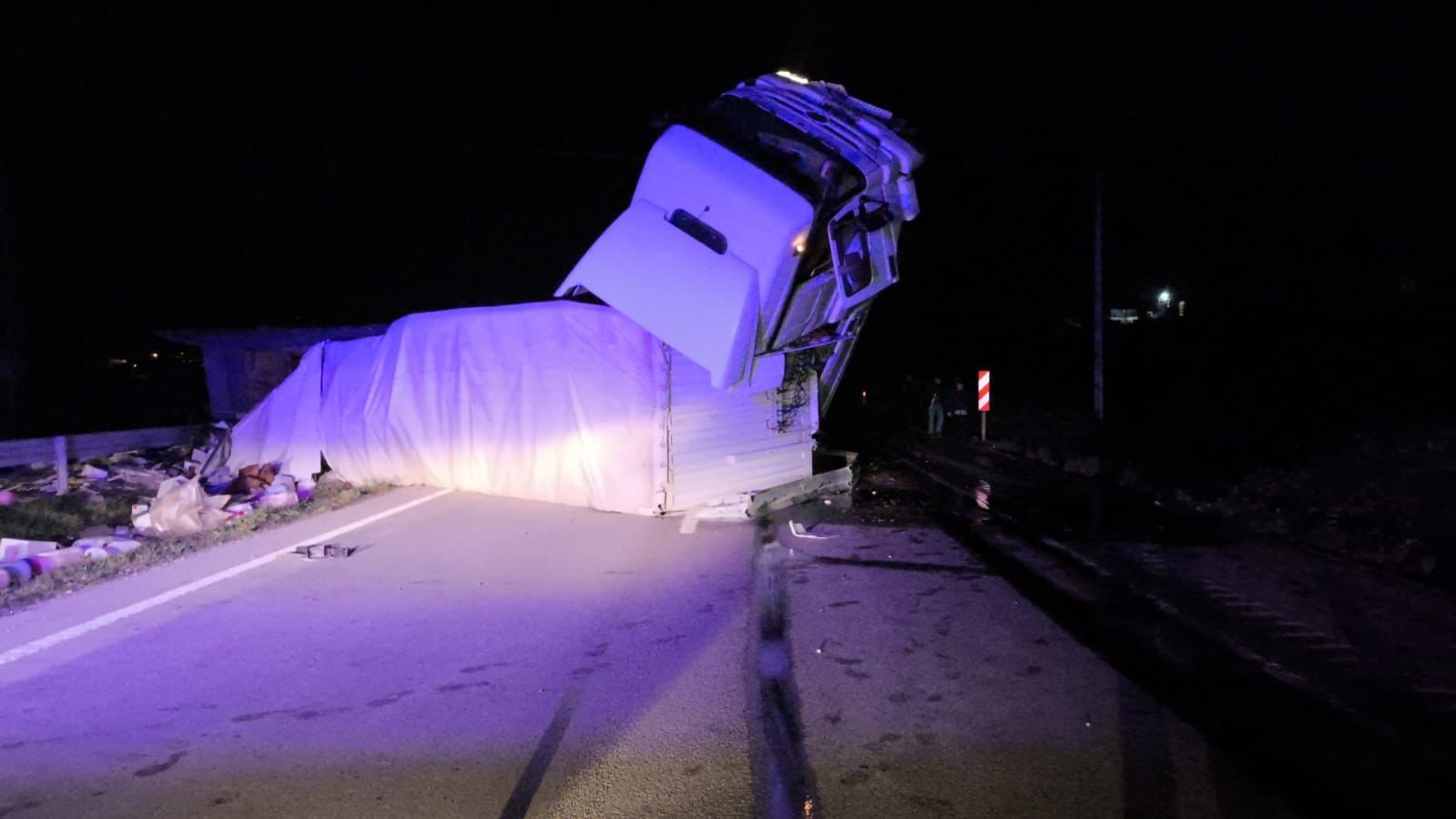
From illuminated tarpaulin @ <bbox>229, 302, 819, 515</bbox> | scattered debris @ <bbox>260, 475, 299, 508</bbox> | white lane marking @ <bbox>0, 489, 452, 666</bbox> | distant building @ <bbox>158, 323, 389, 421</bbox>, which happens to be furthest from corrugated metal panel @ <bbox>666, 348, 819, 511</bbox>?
distant building @ <bbox>158, 323, 389, 421</bbox>

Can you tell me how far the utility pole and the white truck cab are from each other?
9.23m

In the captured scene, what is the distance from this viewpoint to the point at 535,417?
30.1 feet

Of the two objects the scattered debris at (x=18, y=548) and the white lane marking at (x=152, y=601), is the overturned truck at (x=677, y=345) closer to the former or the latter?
the white lane marking at (x=152, y=601)

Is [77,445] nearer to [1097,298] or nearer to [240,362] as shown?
[240,362]

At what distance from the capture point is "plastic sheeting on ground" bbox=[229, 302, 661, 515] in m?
8.48

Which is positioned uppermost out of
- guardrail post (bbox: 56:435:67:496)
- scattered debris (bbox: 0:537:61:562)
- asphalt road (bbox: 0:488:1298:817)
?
guardrail post (bbox: 56:435:67:496)

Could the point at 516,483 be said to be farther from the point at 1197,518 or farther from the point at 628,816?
the point at 1197,518

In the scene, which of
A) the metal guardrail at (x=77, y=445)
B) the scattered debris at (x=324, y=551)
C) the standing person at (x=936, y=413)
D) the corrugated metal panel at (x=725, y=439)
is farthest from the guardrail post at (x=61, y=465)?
the standing person at (x=936, y=413)

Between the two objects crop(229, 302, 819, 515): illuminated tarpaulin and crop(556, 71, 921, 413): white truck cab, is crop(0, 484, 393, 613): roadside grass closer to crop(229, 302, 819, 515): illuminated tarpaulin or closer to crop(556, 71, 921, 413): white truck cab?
crop(229, 302, 819, 515): illuminated tarpaulin

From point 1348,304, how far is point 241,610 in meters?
21.3

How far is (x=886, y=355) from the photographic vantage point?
41750mm

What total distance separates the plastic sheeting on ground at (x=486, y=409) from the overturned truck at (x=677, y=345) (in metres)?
0.02

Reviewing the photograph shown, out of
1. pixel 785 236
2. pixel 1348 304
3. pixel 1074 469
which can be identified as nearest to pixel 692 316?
pixel 785 236


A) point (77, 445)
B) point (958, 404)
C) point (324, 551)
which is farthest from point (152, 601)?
point (958, 404)
